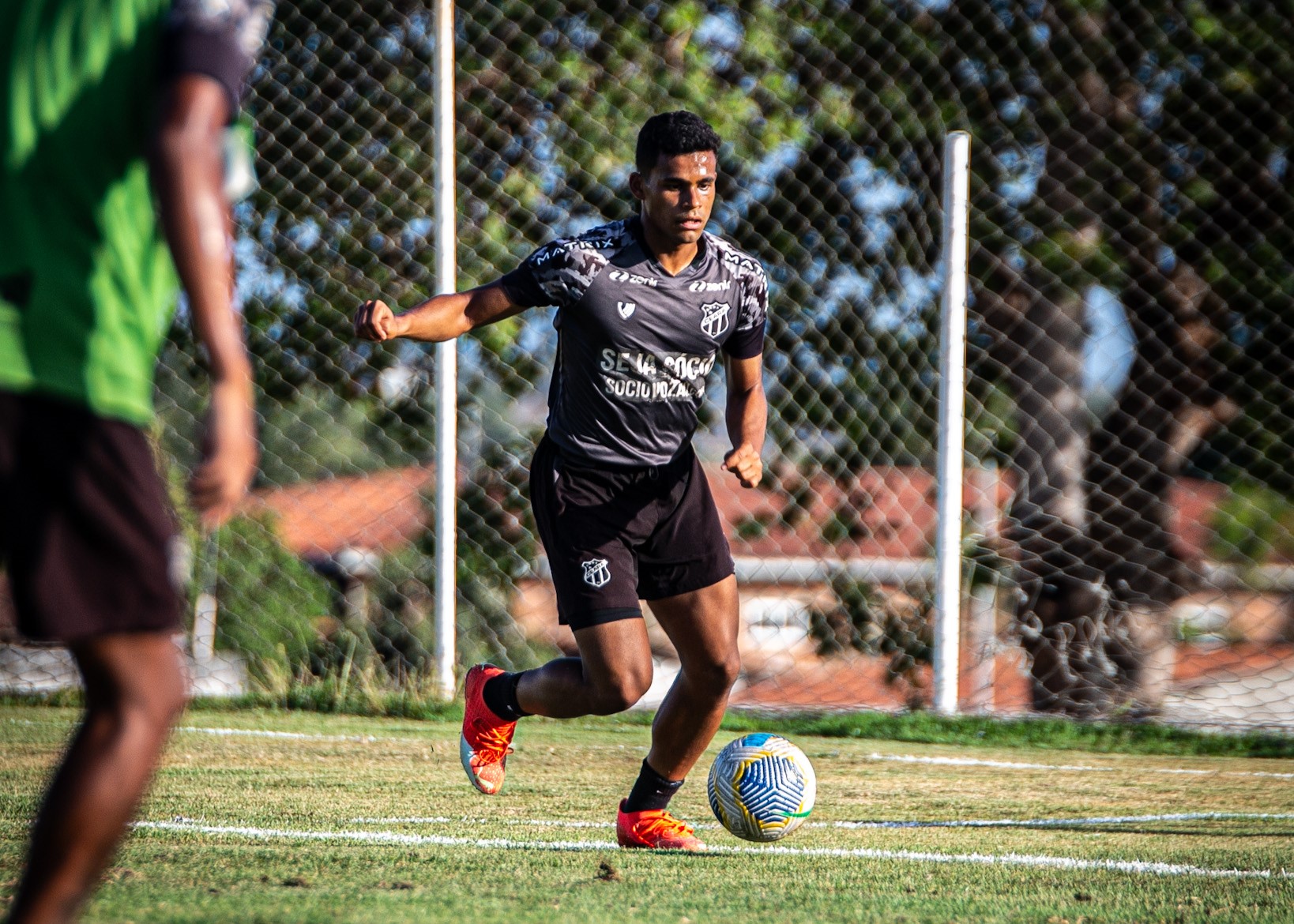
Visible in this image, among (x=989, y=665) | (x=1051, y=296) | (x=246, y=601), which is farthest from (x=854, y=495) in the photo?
(x=246, y=601)

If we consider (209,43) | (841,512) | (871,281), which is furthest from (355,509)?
(209,43)

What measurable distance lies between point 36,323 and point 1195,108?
9.03 m

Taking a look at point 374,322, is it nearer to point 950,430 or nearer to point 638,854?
point 638,854

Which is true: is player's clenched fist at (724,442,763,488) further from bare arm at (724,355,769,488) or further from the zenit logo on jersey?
the zenit logo on jersey

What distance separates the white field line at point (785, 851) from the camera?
3.60 meters

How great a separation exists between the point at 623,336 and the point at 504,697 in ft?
3.75

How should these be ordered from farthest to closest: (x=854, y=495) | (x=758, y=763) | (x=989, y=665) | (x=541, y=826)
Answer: (x=854, y=495) → (x=989, y=665) → (x=541, y=826) → (x=758, y=763)

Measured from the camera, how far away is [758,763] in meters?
3.89

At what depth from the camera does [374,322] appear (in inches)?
148

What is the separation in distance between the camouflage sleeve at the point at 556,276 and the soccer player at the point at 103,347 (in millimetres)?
2022

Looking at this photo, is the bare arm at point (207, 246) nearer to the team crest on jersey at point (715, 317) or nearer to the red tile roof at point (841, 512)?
the team crest on jersey at point (715, 317)

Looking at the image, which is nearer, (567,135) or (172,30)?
(172,30)

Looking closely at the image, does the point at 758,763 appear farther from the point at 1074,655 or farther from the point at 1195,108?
the point at 1195,108

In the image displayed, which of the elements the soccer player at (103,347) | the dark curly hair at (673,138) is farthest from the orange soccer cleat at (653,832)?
the soccer player at (103,347)
